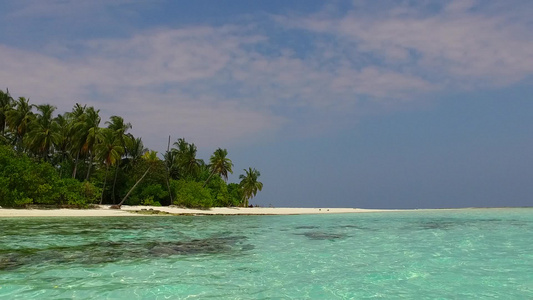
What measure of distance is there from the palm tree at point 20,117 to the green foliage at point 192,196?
24117mm

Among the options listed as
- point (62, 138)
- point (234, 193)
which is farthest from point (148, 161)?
point (234, 193)

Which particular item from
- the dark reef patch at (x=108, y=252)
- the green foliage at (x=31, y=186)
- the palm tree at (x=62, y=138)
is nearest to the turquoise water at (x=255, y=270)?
the dark reef patch at (x=108, y=252)

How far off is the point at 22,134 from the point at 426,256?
196ft

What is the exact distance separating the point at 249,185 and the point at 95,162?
1241 inches

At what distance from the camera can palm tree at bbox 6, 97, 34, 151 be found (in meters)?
53.7

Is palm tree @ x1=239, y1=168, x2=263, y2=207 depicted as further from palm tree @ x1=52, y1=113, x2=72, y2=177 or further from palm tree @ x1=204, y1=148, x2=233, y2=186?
palm tree @ x1=52, y1=113, x2=72, y2=177

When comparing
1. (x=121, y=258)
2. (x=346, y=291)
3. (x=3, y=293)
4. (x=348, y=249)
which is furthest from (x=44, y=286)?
(x=348, y=249)

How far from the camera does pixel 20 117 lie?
54.5 metres

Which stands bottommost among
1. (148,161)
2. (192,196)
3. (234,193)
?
(192,196)

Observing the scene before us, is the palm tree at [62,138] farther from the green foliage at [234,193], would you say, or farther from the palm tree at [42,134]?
the green foliage at [234,193]

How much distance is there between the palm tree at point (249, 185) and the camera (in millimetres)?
81125

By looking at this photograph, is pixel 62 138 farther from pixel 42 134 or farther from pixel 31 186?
pixel 31 186

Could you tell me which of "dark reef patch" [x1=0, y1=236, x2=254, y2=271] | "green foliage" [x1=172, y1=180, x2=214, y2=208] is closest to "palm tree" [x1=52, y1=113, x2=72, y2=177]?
"green foliage" [x1=172, y1=180, x2=214, y2=208]

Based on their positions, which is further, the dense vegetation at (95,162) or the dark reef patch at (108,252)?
the dense vegetation at (95,162)
